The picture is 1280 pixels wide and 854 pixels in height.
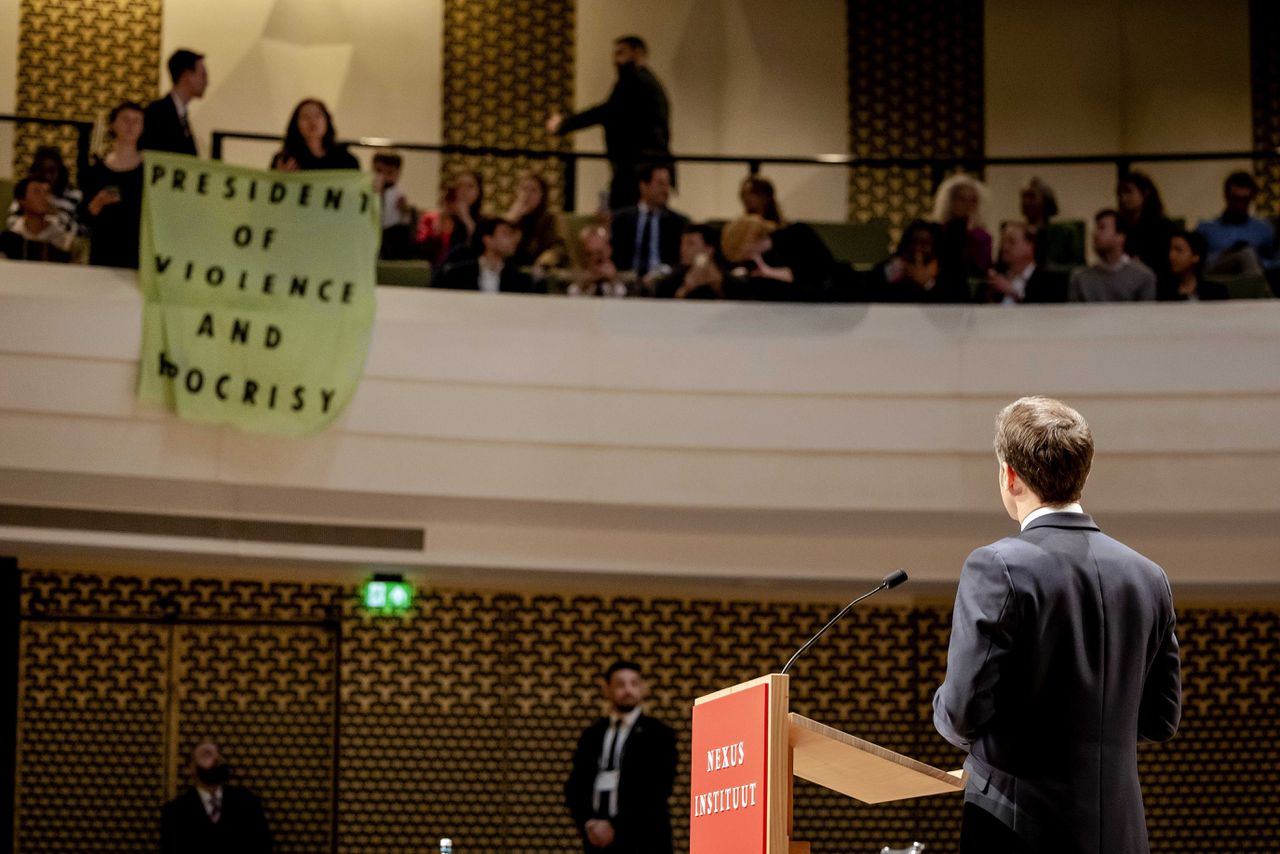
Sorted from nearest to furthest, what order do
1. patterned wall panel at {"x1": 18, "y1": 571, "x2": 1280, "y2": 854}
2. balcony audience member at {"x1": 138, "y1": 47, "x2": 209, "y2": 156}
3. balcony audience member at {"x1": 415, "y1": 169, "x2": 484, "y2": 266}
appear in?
balcony audience member at {"x1": 138, "y1": 47, "x2": 209, "y2": 156}, balcony audience member at {"x1": 415, "y1": 169, "x2": 484, "y2": 266}, patterned wall panel at {"x1": 18, "y1": 571, "x2": 1280, "y2": 854}

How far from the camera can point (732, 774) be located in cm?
319

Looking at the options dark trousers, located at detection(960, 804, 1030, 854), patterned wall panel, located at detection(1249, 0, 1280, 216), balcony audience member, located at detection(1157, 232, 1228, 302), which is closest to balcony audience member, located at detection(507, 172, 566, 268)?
balcony audience member, located at detection(1157, 232, 1228, 302)

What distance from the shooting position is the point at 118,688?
949cm

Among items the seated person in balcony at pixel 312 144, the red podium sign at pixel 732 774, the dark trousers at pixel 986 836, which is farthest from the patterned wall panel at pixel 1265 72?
the dark trousers at pixel 986 836

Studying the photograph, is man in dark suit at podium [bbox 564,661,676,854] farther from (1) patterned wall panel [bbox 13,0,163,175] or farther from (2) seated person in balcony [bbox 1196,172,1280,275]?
(1) patterned wall panel [bbox 13,0,163,175]

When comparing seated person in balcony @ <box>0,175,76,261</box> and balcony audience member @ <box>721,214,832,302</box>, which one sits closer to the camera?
seated person in balcony @ <box>0,175,76,261</box>

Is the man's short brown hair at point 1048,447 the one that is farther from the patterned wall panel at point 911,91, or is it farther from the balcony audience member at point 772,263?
the patterned wall panel at point 911,91

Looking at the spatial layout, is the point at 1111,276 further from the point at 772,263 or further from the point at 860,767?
the point at 860,767

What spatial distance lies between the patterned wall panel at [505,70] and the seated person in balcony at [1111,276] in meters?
4.37

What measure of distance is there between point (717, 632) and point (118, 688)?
343 cm

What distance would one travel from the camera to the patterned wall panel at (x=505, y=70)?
1123 cm

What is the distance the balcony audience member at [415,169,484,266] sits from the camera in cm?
816

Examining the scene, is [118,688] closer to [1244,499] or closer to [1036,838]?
[1244,499]

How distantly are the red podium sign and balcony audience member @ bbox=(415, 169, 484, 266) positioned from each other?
5.04 meters
